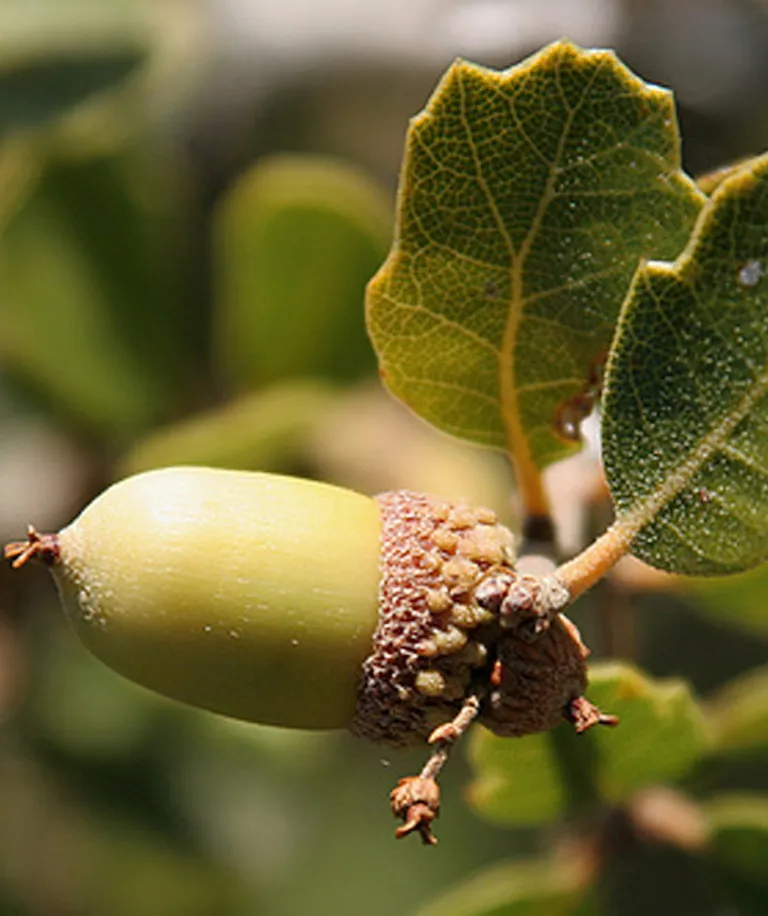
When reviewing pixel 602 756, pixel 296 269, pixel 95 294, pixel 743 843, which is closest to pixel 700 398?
pixel 602 756

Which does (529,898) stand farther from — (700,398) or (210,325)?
(210,325)

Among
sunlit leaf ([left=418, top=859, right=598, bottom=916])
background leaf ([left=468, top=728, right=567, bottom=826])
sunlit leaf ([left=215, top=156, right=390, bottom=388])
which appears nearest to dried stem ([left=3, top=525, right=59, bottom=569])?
background leaf ([left=468, top=728, right=567, bottom=826])

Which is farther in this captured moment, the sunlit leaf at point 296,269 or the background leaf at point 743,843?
the sunlit leaf at point 296,269

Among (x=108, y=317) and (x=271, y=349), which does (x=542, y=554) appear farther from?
(x=108, y=317)

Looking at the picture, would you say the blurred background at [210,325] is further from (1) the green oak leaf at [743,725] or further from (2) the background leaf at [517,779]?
(2) the background leaf at [517,779]

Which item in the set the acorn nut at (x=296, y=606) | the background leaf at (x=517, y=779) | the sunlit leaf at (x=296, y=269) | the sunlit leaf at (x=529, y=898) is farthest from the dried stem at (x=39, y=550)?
the sunlit leaf at (x=296, y=269)

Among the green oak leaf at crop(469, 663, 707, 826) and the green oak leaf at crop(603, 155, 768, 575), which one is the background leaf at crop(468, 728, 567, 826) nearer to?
the green oak leaf at crop(469, 663, 707, 826)

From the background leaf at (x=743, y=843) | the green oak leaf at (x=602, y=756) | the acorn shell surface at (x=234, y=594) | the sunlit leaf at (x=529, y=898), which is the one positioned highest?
the acorn shell surface at (x=234, y=594)
